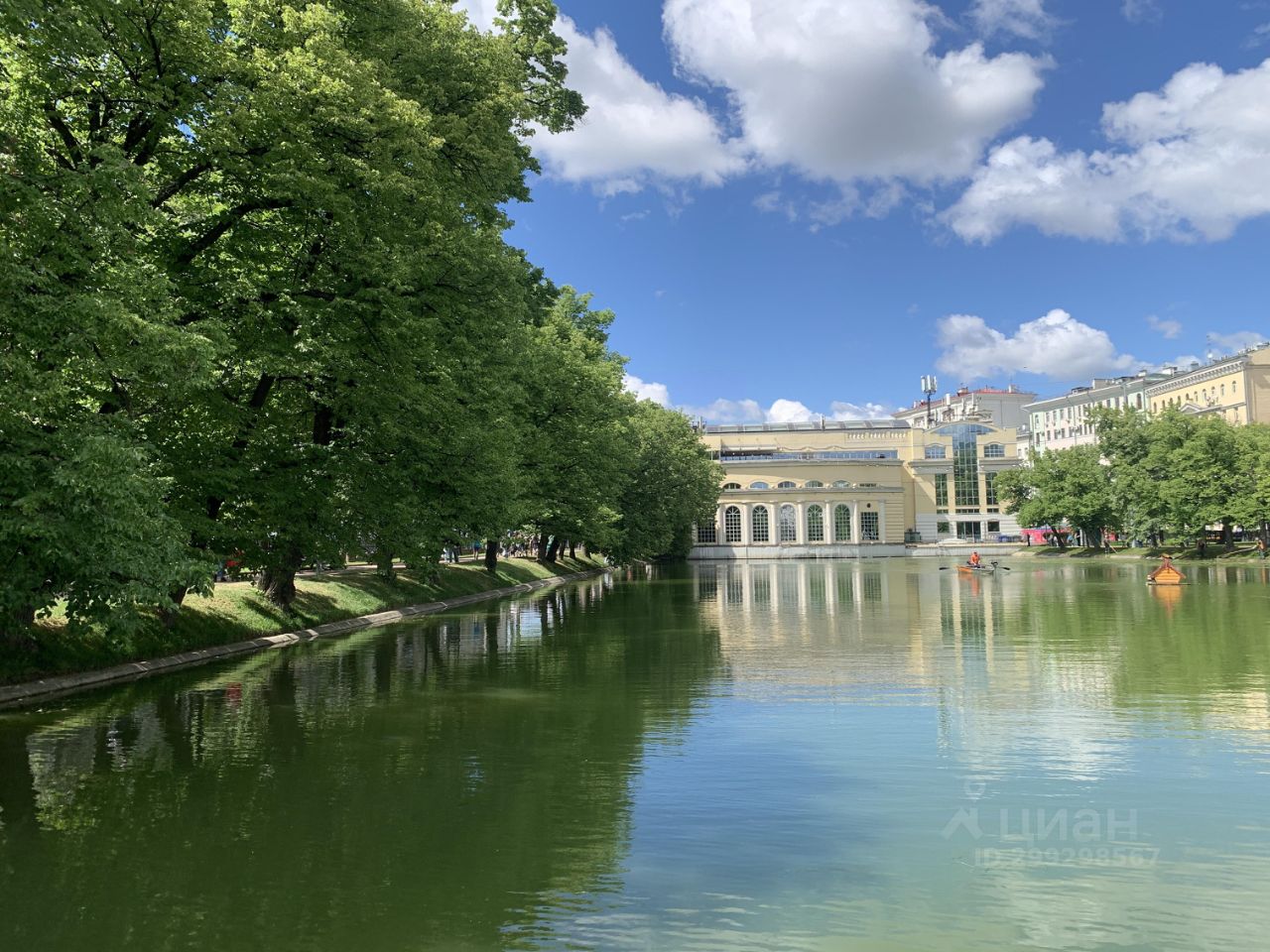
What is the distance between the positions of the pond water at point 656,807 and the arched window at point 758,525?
376 ft

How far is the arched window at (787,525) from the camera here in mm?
134875

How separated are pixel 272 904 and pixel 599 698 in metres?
9.26

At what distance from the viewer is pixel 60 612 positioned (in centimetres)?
2030

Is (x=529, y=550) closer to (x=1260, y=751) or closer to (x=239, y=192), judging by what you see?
(x=239, y=192)

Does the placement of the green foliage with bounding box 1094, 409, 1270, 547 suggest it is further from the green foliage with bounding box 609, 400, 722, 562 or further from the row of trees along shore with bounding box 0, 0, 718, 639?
the row of trees along shore with bounding box 0, 0, 718, 639

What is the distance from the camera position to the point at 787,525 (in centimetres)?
13538

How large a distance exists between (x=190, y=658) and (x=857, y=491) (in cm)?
12197

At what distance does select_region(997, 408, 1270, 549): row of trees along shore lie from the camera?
70.7m

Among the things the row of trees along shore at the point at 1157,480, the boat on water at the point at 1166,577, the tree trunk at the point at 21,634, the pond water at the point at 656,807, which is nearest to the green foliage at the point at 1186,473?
the row of trees along shore at the point at 1157,480

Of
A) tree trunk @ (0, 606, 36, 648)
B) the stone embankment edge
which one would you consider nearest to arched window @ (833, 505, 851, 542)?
the stone embankment edge

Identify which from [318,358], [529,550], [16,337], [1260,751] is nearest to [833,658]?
[1260,751]

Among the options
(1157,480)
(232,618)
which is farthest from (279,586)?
(1157,480)

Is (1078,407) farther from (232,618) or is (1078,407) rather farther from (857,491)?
(232,618)

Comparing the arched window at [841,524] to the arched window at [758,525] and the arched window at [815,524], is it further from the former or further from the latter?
the arched window at [758,525]
